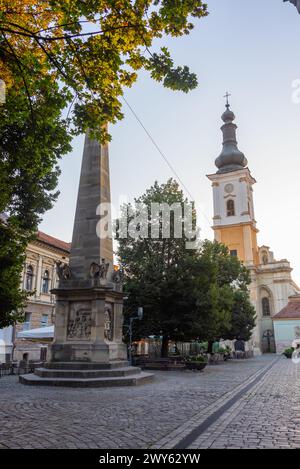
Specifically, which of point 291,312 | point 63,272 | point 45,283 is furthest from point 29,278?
point 291,312

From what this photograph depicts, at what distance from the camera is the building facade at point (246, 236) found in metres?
56.9

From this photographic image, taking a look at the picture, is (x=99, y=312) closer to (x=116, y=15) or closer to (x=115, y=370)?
(x=115, y=370)

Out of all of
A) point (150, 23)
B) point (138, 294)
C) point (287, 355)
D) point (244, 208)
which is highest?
point (244, 208)

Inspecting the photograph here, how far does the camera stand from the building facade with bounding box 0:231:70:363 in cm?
2966

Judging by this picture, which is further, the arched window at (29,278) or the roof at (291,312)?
the roof at (291,312)

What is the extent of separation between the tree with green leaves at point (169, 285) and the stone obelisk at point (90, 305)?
6.54m

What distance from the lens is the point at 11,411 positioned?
7582 mm

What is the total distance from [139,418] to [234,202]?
5578 cm

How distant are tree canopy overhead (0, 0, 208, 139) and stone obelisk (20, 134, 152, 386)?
301 inches

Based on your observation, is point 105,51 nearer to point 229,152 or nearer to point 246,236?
point 246,236

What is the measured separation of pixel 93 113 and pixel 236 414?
644cm

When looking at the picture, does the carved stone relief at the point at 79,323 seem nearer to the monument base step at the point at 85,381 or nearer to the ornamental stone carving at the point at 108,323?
the ornamental stone carving at the point at 108,323

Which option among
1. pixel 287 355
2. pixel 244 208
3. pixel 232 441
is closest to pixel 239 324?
pixel 287 355

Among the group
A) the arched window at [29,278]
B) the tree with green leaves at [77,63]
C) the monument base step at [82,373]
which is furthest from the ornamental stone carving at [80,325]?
the arched window at [29,278]
